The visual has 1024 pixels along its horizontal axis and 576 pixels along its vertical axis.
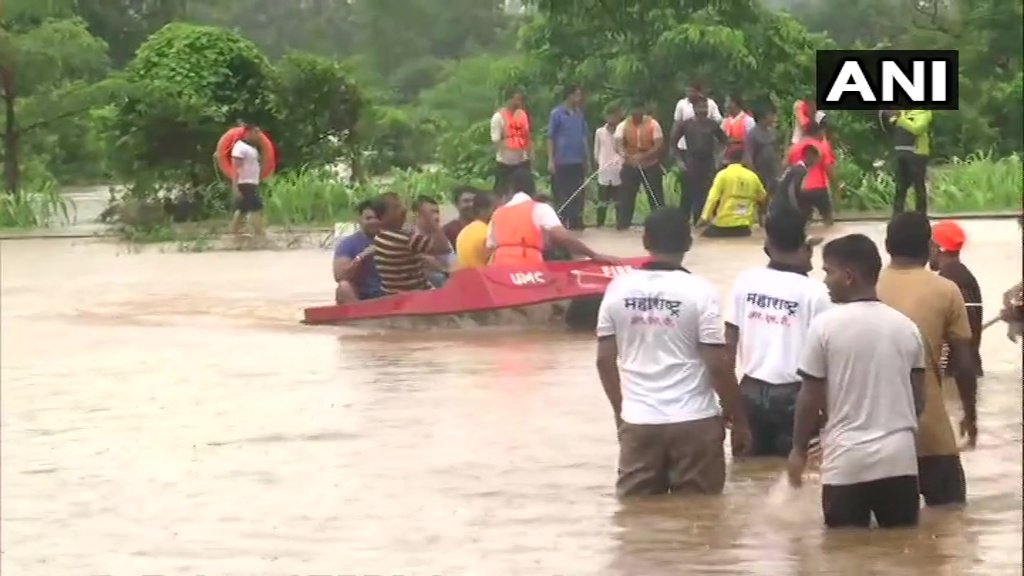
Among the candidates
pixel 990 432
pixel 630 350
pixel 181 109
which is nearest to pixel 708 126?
pixel 181 109

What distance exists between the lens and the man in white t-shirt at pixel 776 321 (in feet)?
30.9

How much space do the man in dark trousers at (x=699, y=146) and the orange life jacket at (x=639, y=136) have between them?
32 cm

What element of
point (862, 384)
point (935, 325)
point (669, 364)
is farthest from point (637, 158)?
point (862, 384)

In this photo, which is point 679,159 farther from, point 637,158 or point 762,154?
point 762,154

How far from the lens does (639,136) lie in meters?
25.6

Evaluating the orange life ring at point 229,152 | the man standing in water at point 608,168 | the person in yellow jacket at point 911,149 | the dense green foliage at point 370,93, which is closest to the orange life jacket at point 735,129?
the man standing in water at point 608,168

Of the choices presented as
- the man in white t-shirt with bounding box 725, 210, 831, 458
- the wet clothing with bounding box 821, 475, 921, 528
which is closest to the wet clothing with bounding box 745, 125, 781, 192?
the man in white t-shirt with bounding box 725, 210, 831, 458

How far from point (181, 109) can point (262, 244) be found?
473 centimetres

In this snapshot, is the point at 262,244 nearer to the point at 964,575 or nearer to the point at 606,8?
the point at 606,8

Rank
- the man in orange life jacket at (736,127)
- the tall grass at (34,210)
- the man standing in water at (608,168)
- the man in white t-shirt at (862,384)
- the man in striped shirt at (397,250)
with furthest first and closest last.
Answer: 1. the tall grass at (34,210)
2. the man standing in water at (608,168)
3. the man in orange life jacket at (736,127)
4. the man in striped shirt at (397,250)
5. the man in white t-shirt at (862,384)

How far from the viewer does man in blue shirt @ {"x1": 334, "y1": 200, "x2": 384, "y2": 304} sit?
670 inches

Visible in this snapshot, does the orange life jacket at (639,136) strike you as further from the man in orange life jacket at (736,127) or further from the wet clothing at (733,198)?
the wet clothing at (733,198)

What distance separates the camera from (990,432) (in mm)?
11258

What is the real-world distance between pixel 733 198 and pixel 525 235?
8142mm
